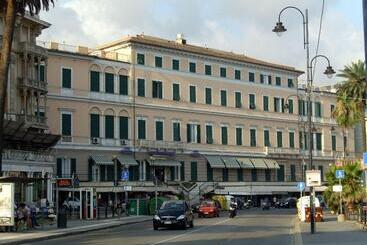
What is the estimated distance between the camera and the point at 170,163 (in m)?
77.3

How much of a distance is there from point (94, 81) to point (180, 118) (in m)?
12.2

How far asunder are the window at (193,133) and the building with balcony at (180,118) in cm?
11

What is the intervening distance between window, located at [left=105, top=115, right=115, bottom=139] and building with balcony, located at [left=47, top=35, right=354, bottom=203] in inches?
4.0

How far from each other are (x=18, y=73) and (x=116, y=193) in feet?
59.8

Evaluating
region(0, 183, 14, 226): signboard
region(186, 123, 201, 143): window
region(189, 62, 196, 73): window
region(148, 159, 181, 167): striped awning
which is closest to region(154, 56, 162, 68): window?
Result: region(189, 62, 196, 73): window

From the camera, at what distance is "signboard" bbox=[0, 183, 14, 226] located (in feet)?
109

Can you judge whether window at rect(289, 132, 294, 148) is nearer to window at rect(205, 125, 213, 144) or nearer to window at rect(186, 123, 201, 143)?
window at rect(205, 125, 213, 144)

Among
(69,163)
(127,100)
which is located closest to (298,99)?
(127,100)

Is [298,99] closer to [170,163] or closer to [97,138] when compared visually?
[170,163]

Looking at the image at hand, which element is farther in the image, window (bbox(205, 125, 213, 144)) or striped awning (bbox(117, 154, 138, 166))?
window (bbox(205, 125, 213, 144))

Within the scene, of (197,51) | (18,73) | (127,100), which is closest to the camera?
(18,73)

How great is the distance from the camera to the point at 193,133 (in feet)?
265

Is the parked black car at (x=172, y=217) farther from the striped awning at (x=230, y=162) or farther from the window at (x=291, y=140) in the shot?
the window at (x=291, y=140)

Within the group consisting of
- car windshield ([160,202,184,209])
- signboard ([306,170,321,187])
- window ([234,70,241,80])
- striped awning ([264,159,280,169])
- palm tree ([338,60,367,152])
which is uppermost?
window ([234,70,241,80])
